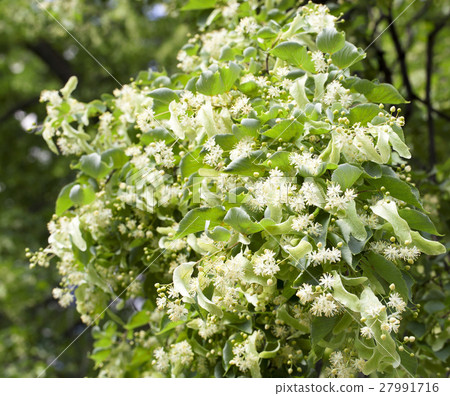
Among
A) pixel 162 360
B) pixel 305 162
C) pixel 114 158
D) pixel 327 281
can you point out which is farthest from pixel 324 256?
pixel 114 158

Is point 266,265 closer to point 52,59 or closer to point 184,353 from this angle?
point 184,353

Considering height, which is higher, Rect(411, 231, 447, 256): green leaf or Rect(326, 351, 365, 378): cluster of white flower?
Rect(411, 231, 447, 256): green leaf

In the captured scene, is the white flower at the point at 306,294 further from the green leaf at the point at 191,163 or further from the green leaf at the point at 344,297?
the green leaf at the point at 191,163

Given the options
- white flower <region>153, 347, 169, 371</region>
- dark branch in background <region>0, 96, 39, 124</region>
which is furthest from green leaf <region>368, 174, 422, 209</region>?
dark branch in background <region>0, 96, 39, 124</region>

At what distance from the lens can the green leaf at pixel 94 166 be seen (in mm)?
1035

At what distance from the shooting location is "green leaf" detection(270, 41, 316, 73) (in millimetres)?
850

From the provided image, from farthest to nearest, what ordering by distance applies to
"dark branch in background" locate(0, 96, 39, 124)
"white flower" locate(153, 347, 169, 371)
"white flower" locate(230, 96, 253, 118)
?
"dark branch in background" locate(0, 96, 39, 124)
"white flower" locate(153, 347, 169, 371)
"white flower" locate(230, 96, 253, 118)

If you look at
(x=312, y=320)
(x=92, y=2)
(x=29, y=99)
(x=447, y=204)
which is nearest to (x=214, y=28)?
(x=447, y=204)

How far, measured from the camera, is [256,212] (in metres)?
0.74

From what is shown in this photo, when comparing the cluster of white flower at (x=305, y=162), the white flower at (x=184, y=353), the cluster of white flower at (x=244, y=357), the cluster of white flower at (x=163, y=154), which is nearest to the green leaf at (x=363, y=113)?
the cluster of white flower at (x=305, y=162)

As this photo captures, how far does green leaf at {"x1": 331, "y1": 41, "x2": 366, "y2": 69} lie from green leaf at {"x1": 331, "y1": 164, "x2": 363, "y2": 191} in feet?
0.95

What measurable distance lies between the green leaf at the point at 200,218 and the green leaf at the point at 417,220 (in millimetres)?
275

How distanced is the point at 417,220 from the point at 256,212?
0.79 ft

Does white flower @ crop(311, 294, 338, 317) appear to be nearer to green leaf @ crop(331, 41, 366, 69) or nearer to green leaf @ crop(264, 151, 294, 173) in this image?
green leaf @ crop(264, 151, 294, 173)
